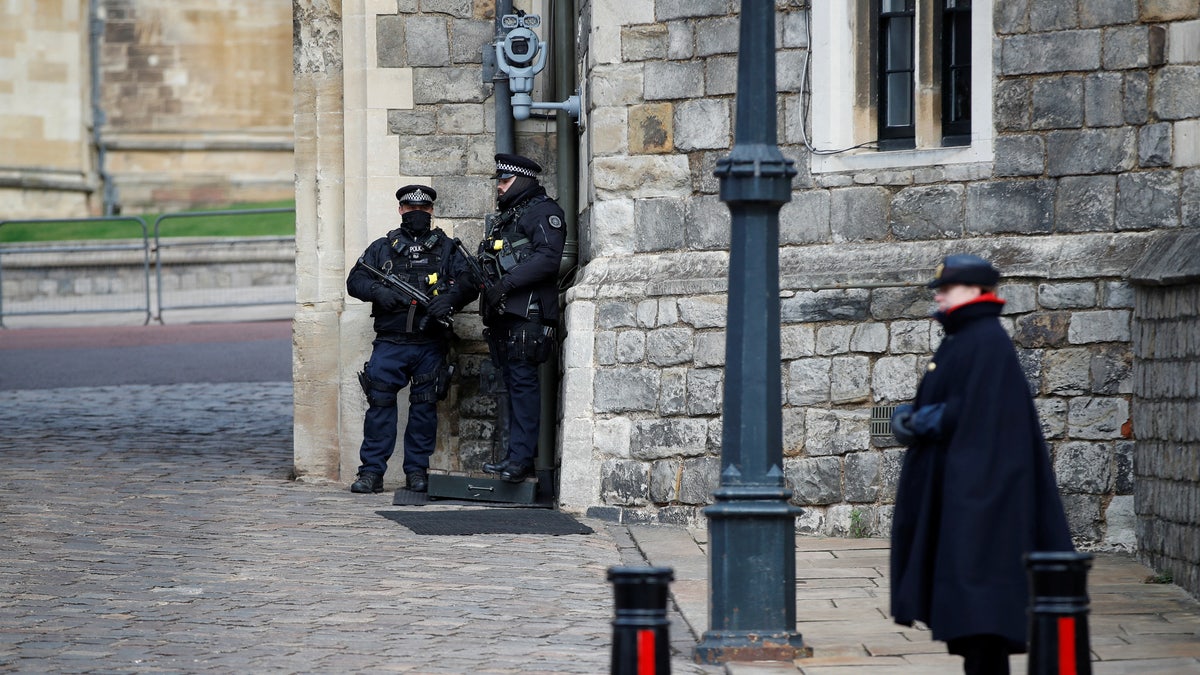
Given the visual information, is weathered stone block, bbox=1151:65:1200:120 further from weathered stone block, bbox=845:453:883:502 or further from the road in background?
the road in background

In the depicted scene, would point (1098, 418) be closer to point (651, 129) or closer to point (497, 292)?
point (651, 129)

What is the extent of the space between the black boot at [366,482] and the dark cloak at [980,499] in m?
5.69

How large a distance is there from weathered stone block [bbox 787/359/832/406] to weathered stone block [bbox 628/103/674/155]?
1.43m

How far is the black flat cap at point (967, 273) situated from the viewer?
580cm

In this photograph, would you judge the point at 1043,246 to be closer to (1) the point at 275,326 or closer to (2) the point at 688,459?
(2) the point at 688,459

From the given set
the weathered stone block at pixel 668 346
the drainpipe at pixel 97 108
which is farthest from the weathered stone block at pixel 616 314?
the drainpipe at pixel 97 108

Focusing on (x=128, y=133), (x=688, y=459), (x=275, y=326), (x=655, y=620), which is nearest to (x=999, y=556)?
(x=655, y=620)

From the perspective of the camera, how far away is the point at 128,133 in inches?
1342

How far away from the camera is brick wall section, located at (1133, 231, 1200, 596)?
310 inches

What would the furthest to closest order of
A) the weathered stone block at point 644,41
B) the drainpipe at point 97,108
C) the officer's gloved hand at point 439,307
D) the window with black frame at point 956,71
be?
the drainpipe at point 97,108, the officer's gloved hand at point 439,307, the weathered stone block at point 644,41, the window with black frame at point 956,71

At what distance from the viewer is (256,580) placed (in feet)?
26.4

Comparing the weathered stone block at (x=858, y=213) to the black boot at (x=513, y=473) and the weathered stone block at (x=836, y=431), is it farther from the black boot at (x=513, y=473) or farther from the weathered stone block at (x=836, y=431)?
the black boot at (x=513, y=473)

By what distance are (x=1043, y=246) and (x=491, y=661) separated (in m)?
4.13

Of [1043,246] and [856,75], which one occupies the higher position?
[856,75]
